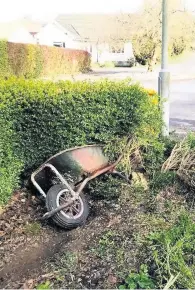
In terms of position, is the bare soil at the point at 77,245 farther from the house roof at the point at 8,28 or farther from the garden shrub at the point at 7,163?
the house roof at the point at 8,28

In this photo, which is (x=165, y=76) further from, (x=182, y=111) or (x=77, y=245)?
(x=182, y=111)

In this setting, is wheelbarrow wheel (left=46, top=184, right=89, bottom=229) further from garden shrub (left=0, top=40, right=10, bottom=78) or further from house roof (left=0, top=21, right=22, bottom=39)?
house roof (left=0, top=21, right=22, bottom=39)

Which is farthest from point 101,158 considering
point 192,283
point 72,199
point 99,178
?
point 192,283

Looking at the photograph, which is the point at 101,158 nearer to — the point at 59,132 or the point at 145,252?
the point at 59,132

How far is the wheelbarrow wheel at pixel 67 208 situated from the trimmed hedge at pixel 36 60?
16.4m

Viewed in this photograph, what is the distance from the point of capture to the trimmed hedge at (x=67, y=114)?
5.49 meters

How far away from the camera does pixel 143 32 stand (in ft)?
115

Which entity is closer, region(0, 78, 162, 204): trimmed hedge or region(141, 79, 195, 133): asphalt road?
region(0, 78, 162, 204): trimmed hedge

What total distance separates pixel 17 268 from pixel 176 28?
33.4m

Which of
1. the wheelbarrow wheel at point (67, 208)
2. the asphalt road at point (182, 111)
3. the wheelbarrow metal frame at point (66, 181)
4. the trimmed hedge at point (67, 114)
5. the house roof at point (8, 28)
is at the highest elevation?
the house roof at point (8, 28)

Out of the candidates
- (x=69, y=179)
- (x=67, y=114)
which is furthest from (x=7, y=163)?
(x=67, y=114)

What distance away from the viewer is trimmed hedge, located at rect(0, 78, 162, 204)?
549cm

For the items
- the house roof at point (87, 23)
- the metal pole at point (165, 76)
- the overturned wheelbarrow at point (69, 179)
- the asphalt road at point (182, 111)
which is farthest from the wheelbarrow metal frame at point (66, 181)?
the house roof at point (87, 23)

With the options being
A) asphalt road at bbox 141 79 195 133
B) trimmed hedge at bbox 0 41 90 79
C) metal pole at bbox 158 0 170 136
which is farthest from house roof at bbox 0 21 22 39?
metal pole at bbox 158 0 170 136
